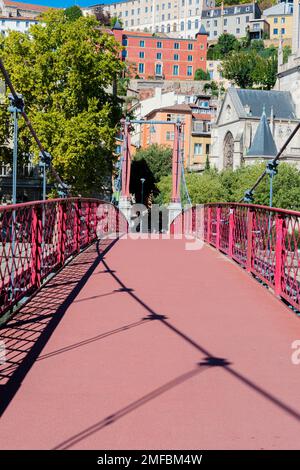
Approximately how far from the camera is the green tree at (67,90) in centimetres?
2700

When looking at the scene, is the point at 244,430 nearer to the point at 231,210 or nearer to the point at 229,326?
the point at 229,326

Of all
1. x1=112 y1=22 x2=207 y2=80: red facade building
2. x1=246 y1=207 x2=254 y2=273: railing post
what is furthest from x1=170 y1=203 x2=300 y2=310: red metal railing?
x1=112 y1=22 x2=207 y2=80: red facade building

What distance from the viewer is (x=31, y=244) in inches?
260

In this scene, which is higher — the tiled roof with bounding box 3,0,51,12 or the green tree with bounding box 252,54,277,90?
the tiled roof with bounding box 3,0,51,12

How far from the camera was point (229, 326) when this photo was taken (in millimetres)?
5434

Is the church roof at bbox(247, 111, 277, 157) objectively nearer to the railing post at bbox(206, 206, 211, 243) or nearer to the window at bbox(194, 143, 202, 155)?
the window at bbox(194, 143, 202, 155)

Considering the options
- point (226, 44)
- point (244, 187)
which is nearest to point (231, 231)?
point (244, 187)

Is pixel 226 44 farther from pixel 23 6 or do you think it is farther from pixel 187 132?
pixel 187 132

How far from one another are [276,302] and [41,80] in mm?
23774

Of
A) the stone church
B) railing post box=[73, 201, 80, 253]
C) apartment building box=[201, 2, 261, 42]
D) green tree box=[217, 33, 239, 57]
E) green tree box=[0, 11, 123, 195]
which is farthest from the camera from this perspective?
apartment building box=[201, 2, 261, 42]

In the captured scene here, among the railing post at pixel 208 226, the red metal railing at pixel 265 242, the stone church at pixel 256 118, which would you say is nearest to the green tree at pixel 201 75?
the stone church at pixel 256 118

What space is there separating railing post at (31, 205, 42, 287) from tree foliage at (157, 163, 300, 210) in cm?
3217

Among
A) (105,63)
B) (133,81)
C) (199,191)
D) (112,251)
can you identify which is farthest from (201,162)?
(112,251)

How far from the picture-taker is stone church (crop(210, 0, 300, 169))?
58.3m
